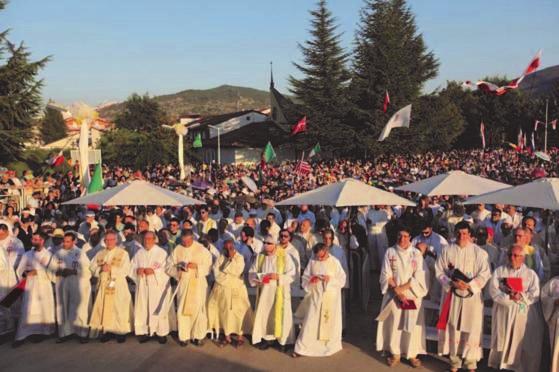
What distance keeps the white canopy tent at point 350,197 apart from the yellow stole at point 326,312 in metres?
1.44

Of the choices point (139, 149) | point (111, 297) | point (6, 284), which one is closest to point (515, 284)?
point (111, 297)

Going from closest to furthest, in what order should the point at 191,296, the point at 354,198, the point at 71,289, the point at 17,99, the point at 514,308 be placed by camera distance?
the point at 514,308
the point at 191,296
the point at 71,289
the point at 354,198
the point at 17,99

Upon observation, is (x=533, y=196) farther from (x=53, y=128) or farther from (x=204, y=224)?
(x=53, y=128)

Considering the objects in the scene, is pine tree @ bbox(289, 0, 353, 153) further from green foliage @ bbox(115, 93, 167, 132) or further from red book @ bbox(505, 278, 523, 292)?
red book @ bbox(505, 278, 523, 292)

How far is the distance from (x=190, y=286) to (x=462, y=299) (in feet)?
12.8

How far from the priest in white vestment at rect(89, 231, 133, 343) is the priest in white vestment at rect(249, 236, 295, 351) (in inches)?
81.9

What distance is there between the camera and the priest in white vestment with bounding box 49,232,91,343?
834cm

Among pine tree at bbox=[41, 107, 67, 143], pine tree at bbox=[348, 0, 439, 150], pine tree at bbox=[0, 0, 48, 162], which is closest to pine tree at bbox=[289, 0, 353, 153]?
pine tree at bbox=[348, 0, 439, 150]

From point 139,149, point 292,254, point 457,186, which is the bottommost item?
point 292,254

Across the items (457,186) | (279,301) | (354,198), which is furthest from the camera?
(457,186)

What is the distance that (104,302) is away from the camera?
825 centimetres

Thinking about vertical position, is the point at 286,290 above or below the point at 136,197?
below

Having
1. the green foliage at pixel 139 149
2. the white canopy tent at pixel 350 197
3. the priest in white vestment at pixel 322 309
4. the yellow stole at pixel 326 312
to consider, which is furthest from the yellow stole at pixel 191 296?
the green foliage at pixel 139 149

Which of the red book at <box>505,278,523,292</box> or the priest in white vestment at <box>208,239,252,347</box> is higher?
the red book at <box>505,278,523,292</box>
